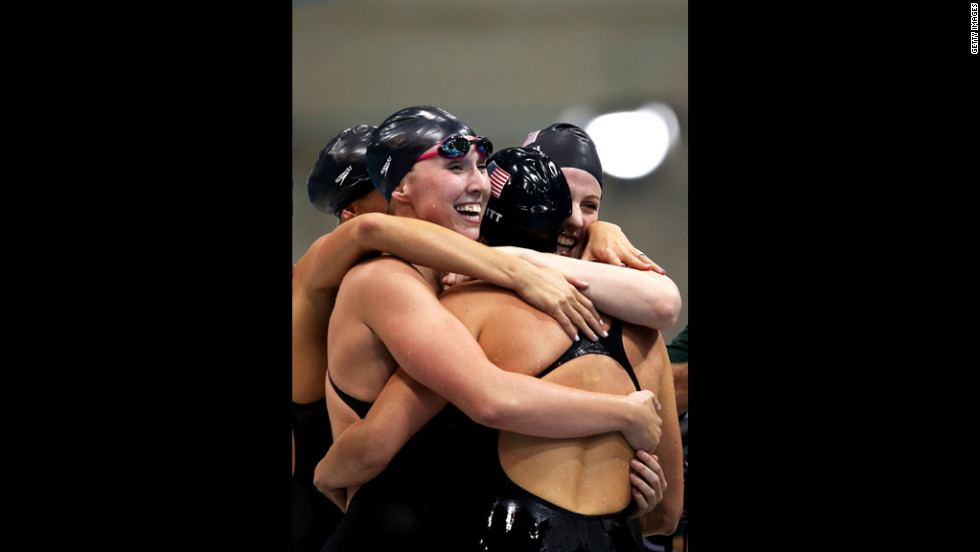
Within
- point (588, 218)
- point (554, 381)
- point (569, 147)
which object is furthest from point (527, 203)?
point (554, 381)

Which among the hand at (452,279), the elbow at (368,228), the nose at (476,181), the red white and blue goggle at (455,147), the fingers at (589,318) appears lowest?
the fingers at (589,318)

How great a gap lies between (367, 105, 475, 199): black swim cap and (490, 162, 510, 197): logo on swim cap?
0.59 feet

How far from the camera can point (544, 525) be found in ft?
10.6

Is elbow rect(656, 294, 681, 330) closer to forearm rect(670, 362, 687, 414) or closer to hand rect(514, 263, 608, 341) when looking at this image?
hand rect(514, 263, 608, 341)

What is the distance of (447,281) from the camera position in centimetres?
367

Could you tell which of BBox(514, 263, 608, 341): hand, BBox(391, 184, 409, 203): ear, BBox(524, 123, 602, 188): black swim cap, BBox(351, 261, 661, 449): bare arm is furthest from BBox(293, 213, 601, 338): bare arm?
BBox(524, 123, 602, 188): black swim cap

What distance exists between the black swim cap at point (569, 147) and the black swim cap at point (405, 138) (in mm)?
536

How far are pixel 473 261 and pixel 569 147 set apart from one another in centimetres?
97

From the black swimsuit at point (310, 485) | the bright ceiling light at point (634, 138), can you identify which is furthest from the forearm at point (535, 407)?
the bright ceiling light at point (634, 138)

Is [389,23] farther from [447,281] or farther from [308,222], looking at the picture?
[447,281]

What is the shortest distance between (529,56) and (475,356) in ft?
5.61

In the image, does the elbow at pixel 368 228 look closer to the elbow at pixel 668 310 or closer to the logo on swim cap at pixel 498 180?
the logo on swim cap at pixel 498 180

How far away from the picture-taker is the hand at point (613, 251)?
3.64 meters

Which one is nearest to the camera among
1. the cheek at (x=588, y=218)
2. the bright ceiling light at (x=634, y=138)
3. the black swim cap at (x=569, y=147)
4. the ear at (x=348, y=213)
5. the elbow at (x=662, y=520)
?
the elbow at (x=662, y=520)
